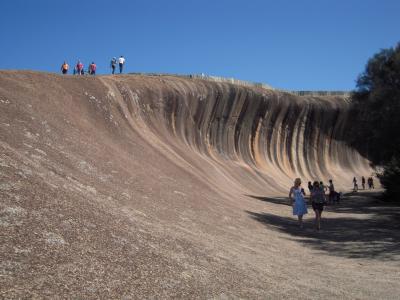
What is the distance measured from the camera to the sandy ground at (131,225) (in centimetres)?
564

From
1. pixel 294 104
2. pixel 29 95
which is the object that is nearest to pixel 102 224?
pixel 29 95

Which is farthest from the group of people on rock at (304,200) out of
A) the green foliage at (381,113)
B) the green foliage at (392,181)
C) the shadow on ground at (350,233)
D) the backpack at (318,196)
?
the green foliage at (392,181)

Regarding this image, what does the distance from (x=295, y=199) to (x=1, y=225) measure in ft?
34.2

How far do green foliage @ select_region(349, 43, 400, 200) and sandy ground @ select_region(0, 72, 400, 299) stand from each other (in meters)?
3.18

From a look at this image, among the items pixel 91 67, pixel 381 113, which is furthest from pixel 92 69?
pixel 381 113

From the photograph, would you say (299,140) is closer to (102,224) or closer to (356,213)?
(356,213)

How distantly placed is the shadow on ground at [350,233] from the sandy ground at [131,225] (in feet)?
0.21

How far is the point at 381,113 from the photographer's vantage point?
23578 millimetres

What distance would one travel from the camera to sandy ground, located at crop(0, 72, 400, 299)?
564 centimetres

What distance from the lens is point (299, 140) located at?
157 feet

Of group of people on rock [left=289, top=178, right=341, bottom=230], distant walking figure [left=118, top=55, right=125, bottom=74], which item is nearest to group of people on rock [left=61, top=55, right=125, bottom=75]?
distant walking figure [left=118, top=55, right=125, bottom=74]

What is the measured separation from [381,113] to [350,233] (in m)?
11.0

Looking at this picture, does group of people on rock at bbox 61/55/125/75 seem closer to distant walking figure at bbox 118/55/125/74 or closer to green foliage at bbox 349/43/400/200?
distant walking figure at bbox 118/55/125/74

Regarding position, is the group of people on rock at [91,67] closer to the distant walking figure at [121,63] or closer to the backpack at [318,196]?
the distant walking figure at [121,63]
